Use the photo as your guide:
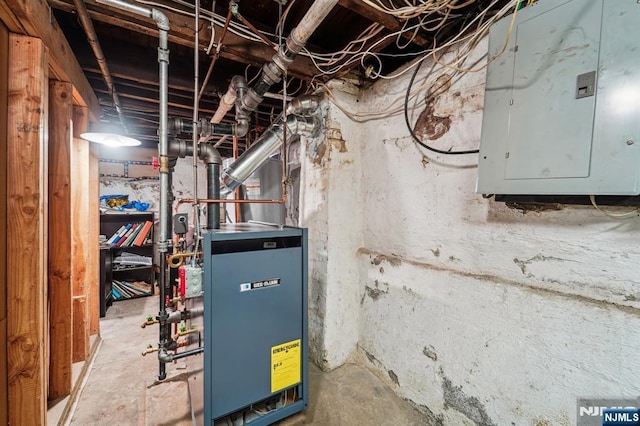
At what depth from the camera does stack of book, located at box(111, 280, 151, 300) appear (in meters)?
3.33

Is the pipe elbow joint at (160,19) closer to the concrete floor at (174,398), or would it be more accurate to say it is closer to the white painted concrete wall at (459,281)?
the white painted concrete wall at (459,281)

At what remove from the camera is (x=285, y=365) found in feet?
4.53

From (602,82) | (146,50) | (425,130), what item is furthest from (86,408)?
(602,82)

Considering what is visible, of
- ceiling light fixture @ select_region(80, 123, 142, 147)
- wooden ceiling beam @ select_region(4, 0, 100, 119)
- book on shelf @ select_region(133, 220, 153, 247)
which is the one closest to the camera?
wooden ceiling beam @ select_region(4, 0, 100, 119)

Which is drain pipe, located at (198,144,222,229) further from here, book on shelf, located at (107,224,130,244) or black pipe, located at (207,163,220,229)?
book on shelf, located at (107,224,130,244)

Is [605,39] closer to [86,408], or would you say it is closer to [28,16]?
[28,16]

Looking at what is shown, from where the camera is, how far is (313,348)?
2.01 meters

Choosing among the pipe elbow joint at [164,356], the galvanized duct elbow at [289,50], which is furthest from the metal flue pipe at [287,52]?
the pipe elbow joint at [164,356]

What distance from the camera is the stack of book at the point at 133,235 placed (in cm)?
340

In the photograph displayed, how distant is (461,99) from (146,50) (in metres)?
2.11
